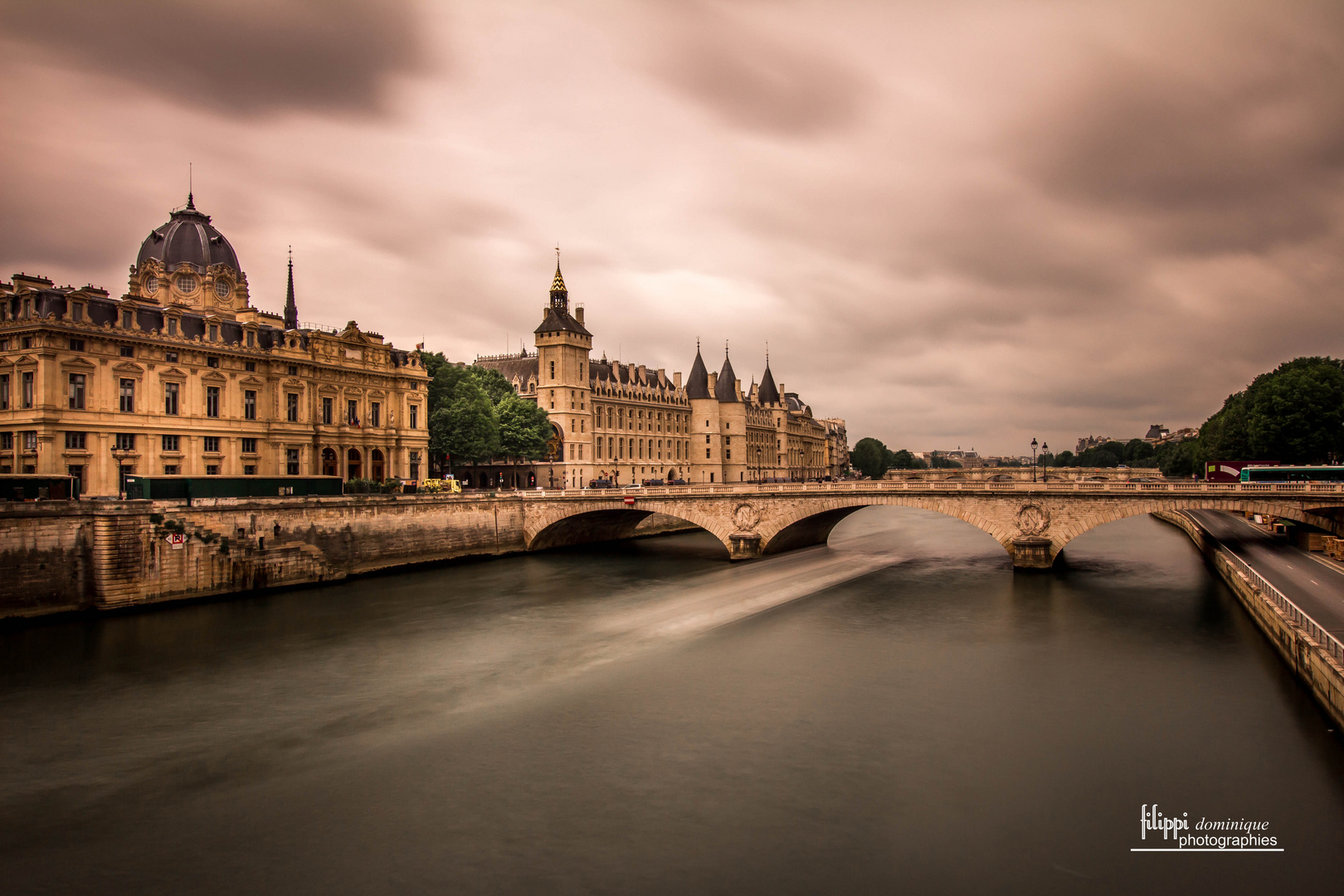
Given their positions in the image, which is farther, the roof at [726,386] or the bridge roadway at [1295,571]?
the roof at [726,386]

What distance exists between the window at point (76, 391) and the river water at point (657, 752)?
668 inches

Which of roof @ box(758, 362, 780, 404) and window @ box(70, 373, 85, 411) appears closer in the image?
window @ box(70, 373, 85, 411)

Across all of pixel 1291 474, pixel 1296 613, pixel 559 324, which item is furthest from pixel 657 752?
pixel 559 324

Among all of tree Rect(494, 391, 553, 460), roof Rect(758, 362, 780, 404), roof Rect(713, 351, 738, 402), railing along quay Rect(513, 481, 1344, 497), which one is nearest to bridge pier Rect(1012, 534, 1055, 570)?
railing along quay Rect(513, 481, 1344, 497)

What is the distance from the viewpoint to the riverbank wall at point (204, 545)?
33594 millimetres

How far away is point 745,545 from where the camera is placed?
53.2 meters

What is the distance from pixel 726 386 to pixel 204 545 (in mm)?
92035

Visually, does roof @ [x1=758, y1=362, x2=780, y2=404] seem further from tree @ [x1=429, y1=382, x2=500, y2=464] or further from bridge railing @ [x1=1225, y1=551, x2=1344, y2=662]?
bridge railing @ [x1=1225, y1=551, x2=1344, y2=662]

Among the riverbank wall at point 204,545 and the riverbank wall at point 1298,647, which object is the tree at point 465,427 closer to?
the riverbank wall at point 204,545

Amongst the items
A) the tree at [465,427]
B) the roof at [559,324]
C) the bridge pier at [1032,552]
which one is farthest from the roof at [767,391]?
the bridge pier at [1032,552]

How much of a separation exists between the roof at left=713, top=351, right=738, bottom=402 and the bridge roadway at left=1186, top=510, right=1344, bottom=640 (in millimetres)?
74109

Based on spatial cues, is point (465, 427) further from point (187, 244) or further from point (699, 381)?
point (699, 381)

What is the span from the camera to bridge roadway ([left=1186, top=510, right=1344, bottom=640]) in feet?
84.0

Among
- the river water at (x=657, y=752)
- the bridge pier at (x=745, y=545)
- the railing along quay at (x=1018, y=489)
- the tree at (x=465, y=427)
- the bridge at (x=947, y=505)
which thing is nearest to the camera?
the river water at (x=657, y=752)
